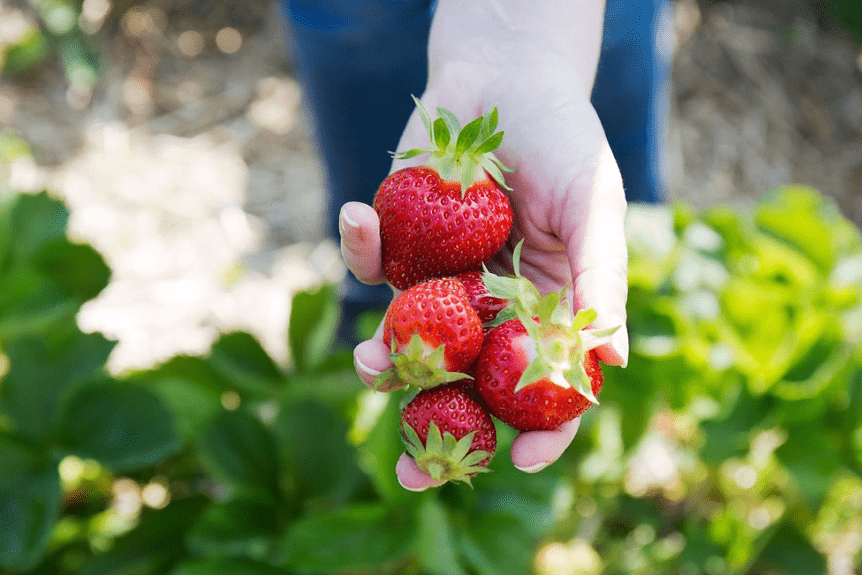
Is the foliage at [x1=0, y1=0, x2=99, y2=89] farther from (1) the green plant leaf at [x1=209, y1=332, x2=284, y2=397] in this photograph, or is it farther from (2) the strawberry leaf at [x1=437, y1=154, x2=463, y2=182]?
(2) the strawberry leaf at [x1=437, y1=154, x2=463, y2=182]

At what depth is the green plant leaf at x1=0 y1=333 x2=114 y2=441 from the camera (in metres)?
1.09

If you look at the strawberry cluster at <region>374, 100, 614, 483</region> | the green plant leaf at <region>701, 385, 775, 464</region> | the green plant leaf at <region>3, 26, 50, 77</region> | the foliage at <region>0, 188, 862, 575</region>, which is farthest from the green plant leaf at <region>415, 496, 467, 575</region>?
the green plant leaf at <region>3, 26, 50, 77</region>

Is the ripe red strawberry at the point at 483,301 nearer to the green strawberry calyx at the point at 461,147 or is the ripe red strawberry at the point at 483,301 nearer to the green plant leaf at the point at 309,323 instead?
the green strawberry calyx at the point at 461,147

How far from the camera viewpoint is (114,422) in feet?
3.62

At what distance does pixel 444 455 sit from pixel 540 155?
0.38 m

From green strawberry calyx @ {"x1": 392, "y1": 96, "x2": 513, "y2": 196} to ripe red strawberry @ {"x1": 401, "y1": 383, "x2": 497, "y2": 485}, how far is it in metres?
0.22

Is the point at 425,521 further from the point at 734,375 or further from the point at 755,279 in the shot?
the point at 755,279

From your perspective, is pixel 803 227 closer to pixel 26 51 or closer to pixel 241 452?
pixel 241 452

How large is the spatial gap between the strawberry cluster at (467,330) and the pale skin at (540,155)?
0.03 metres

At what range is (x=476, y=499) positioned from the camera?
1156 mm

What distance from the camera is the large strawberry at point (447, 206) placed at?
0.83 metres

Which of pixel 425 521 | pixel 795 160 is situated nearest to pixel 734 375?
pixel 425 521

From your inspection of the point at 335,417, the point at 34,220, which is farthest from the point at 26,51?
the point at 335,417

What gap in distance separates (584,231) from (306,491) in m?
0.62
